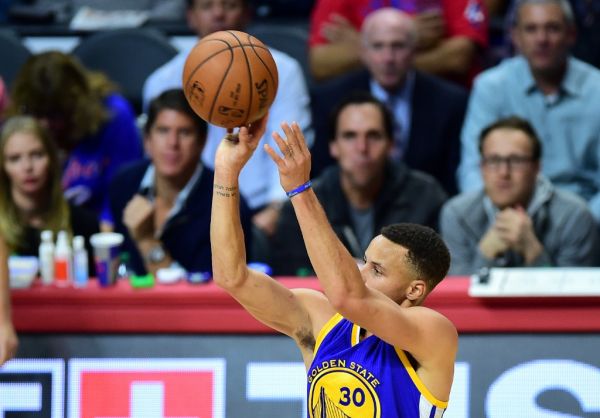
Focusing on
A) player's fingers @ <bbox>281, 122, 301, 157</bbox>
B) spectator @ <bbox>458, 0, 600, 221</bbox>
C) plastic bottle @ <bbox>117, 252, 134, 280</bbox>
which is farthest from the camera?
spectator @ <bbox>458, 0, 600, 221</bbox>

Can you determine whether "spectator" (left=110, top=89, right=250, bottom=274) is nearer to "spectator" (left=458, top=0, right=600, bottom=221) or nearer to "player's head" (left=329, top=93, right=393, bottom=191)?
"player's head" (left=329, top=93, right=393, bottom=191)

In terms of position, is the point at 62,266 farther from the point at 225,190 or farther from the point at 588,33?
the point at 588,33

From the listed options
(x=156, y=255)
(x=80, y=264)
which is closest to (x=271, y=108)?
(x=156, y=255)

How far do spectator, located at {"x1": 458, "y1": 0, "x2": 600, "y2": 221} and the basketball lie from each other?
2918 millimetres

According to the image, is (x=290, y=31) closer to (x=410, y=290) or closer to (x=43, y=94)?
(x=43, y=94)

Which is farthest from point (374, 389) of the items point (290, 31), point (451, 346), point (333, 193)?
point (290, 31)

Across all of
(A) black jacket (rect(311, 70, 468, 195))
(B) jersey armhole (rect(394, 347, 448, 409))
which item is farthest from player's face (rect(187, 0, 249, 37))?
(B) jersey armhole (rect(394, 347, 448, 409))

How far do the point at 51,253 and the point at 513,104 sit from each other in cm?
307

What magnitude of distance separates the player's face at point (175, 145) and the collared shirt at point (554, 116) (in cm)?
170

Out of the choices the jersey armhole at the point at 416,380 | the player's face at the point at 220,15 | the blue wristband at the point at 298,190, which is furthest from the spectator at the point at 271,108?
the blue wristband at the point at 298,190

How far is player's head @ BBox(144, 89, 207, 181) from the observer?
5.87 m

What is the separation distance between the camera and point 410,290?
3.65m

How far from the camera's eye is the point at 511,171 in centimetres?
582

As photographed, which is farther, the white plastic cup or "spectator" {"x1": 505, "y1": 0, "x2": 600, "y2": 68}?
"spectator" {"x1": 505, "y1": 0, "x2": 600, "y2": 68}
